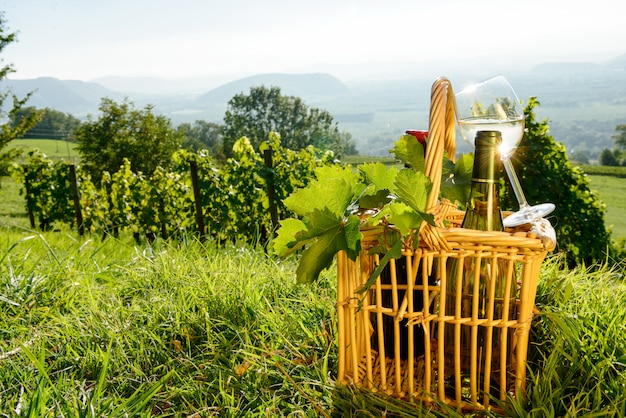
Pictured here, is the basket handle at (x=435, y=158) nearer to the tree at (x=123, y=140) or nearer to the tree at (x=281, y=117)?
the tree at (x=123, y=140)

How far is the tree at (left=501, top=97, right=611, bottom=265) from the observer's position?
4.52 m

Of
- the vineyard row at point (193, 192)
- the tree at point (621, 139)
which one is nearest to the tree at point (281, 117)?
the tree at point (621, 139)

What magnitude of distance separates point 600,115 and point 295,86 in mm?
102862

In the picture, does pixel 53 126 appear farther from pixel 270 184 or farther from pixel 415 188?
pixel 415 188

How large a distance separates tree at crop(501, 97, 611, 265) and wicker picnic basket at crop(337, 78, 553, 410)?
10.7 ft

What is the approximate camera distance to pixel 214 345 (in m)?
1.75

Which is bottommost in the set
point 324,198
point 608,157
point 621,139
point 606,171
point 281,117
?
point 608,157

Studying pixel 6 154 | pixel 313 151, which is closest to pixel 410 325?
pixel 313 151

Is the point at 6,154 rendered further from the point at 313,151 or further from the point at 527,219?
the point at 527,219

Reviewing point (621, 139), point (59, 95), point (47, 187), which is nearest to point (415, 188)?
point (47, 187)

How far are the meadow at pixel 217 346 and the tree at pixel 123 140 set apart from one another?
40152mm

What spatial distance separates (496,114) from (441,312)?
54 centimetres

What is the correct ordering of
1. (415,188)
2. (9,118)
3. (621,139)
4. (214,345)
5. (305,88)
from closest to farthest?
(415,188), (214,345), (9,118), (621,139), (305,88)

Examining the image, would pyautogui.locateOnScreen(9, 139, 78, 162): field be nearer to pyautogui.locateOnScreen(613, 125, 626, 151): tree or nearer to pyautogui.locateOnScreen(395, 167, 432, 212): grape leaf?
pyautogui.locateOnScreen(613, 125, 626, 151): tree
